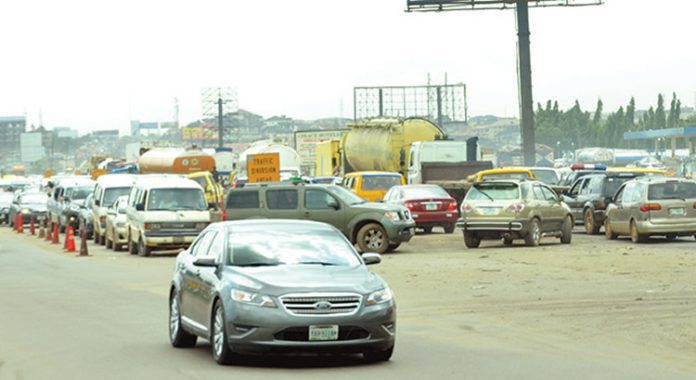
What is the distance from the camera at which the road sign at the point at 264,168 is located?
42.4 meters

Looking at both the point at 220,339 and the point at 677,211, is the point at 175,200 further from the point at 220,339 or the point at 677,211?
the point at 220,339

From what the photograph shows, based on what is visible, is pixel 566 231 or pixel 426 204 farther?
pixel 426 204

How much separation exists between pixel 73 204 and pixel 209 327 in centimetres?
4028

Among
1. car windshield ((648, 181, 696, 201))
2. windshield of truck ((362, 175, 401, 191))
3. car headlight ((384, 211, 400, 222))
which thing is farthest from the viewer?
windshield of truck ((362, 175, 401, 191))

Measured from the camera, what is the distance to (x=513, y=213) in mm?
34094

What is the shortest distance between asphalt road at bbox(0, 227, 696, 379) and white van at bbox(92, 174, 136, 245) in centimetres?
1953

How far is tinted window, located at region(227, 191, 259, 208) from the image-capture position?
115ft

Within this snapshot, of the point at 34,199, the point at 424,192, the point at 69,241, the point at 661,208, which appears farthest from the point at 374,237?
the point at 34,199

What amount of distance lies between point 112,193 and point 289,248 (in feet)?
106

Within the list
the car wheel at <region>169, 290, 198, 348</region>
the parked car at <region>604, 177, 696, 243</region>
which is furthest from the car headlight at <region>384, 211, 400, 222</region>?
the car wheel at <region>169, 290, 198, 348</region>

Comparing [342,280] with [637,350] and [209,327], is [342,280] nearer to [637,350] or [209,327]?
[209,327]

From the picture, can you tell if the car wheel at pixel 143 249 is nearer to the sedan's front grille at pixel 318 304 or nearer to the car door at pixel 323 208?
the car door at pixel 323 208

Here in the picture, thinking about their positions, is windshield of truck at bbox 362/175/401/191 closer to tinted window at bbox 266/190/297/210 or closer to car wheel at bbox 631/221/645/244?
tinted window at bbox 266/190/297/210

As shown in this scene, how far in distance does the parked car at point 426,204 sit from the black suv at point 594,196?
3.55 metres
